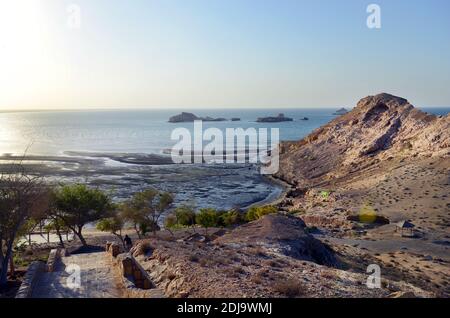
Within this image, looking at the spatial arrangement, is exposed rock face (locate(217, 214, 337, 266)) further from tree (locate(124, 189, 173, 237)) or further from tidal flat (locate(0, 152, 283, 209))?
tidal flat (locate(0, 152, 283, 209))

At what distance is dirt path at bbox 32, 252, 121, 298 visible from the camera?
11992 mm

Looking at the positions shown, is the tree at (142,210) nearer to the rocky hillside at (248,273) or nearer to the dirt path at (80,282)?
the rocky hillside at (248,273)

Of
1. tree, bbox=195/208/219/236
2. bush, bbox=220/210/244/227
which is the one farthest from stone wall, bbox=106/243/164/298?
bush, bbox=220/210/244/227

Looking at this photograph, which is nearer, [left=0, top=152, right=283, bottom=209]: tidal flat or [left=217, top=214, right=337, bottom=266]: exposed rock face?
[left=217, top=214, right=337, bottom=266]: exposed rock face

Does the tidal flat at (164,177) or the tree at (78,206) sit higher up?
the tree at (78,206)

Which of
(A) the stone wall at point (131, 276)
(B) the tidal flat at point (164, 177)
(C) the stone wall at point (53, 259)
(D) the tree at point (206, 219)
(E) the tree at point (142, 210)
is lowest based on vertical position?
(B) the tidal flat at point (164, 177)

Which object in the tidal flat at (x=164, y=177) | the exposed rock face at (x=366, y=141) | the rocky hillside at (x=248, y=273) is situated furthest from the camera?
the tidal flat at (x=164, y=177)

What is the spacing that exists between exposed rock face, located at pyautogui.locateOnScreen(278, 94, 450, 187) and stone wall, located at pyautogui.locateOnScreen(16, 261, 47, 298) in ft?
140

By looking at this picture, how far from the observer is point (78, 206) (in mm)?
27922

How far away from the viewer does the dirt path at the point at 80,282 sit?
39.3 ft

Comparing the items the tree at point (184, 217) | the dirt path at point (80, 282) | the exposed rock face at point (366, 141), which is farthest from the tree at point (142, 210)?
the exposed rock face at point (366, 141)

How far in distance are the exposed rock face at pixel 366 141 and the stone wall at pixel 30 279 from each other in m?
42.7
